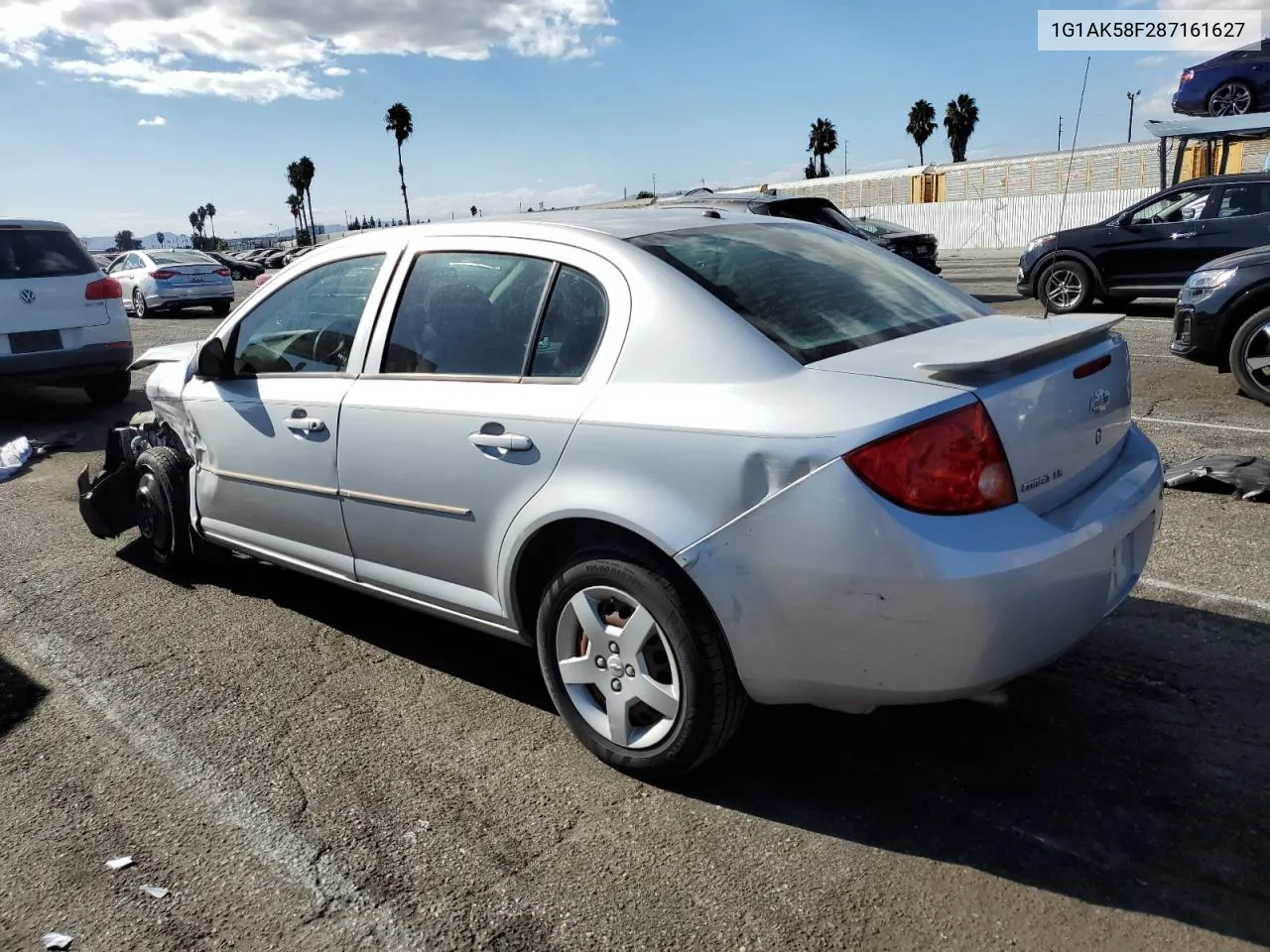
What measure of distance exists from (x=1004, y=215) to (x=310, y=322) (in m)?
32.8

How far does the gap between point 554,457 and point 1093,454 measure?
1.54 metres

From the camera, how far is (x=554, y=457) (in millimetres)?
2977

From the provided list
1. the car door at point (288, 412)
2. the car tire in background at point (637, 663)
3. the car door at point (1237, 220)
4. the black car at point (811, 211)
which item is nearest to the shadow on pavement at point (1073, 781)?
the car tire in background at point (637, 663)

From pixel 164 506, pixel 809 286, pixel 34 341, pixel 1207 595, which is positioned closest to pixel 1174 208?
pixel 1207 595

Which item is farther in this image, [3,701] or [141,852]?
Answer: [3,701]

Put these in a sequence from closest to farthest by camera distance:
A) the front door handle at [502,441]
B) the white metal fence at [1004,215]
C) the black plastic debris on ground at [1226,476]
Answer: the front door handle at [502,441], the black plastic debris on ground at [1226,476], the white metal fence at [1004,215]

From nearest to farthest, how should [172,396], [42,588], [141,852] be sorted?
[141,852], [172,396], [42,588]

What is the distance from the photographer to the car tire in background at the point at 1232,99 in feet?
64.8

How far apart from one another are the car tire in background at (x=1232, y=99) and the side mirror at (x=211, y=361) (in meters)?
21.4

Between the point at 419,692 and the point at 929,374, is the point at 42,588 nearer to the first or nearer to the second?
the point at 419,692

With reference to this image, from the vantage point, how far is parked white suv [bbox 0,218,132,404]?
28.8 feet

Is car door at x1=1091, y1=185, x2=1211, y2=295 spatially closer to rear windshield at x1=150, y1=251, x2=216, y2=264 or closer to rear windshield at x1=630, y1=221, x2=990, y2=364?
rear windshield at x1=630, y1=221, x2=990, y2=364

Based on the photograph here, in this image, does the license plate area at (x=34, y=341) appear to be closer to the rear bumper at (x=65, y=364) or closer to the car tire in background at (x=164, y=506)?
the rear bumper at (x=65, y=364)

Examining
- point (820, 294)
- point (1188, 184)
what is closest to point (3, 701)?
point (820, 294)
